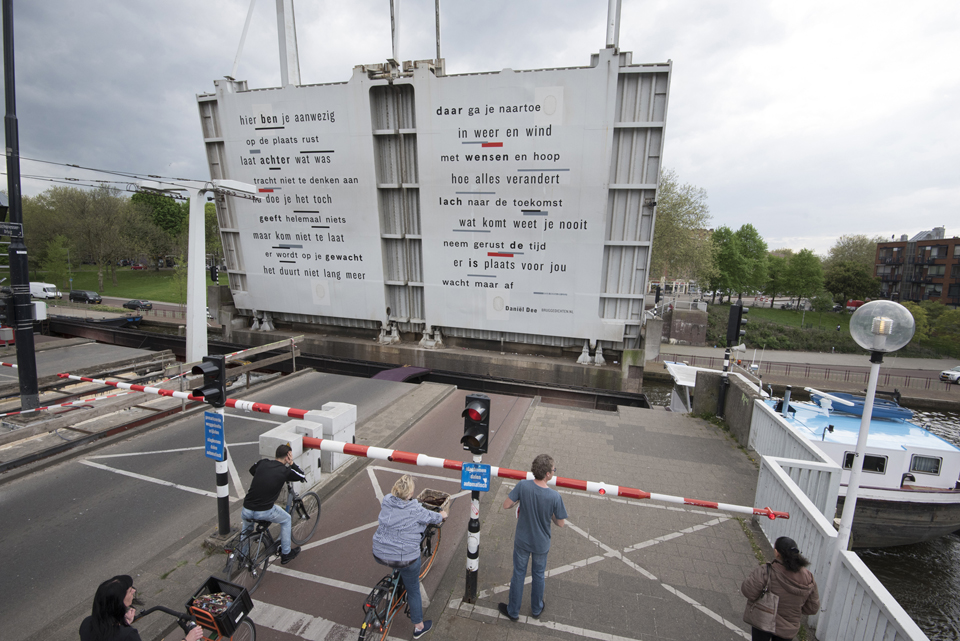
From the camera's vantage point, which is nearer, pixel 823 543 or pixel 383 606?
pixel 383 606

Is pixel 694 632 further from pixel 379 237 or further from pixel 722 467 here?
pixel 379 237

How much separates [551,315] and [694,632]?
11.6m

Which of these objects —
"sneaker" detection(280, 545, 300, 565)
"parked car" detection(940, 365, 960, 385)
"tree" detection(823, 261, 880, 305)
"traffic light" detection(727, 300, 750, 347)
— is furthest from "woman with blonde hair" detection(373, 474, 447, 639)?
"tree" detection(823, 261, 880, 305)

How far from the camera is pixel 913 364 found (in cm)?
3069

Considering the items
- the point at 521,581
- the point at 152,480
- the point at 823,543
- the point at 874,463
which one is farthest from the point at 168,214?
the point at 874,463

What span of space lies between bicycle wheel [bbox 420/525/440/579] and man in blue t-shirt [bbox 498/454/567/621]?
3.29 ft

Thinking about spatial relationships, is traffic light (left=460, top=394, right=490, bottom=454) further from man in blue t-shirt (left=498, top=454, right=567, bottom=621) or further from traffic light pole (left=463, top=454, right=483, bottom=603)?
man in blue t-shirt (left=498, top=454, right=567, bottom=621)

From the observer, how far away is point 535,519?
12.9 feet

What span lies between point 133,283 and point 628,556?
6614 cm

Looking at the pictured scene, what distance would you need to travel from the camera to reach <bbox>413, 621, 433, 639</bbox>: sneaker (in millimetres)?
3975

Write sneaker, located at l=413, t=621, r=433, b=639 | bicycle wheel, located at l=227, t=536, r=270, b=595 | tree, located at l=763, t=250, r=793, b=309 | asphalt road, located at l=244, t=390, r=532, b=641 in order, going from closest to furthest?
sneaker, located at l=413, t=621, r=433, b=639, asphalt road, located at l=244, t=390, r=532, b=641, bicycle wheel, located at l=227, t=536, r=270, b=595, tree, located at l=763, t=250, r=793, b=309

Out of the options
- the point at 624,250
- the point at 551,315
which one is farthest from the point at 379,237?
the point at 624,250

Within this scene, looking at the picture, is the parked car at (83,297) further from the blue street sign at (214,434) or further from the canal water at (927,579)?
the canal water at (927,579)

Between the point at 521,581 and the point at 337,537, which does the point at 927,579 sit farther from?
the point at 337,537
